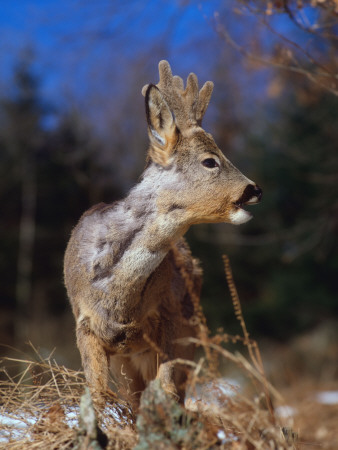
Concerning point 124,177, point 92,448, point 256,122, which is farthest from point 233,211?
point 256,122

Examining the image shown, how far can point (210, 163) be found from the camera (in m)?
3.96

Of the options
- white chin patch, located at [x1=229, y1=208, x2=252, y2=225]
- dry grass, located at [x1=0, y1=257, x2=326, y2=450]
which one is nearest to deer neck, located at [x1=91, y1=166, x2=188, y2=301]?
white chin patch, located at [x1=229, y1=208, x2=252, y2=225]

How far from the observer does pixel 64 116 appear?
664 inches

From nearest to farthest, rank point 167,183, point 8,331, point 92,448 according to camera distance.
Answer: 1. point 92,448
2. point 167,183
3. point 8,331

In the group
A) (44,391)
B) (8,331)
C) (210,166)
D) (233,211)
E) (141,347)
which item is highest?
(210,166)

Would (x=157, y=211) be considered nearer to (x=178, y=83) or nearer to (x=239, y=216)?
(x=239, y=216)

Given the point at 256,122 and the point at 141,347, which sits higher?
the point at 256,122

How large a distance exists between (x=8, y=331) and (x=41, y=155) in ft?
16.4

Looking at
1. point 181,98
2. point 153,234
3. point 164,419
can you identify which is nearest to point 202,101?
point 181,98

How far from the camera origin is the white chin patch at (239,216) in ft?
12.3

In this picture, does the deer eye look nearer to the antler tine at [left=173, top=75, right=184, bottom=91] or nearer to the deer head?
the deer head

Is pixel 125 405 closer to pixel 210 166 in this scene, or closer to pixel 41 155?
pixel 210 166

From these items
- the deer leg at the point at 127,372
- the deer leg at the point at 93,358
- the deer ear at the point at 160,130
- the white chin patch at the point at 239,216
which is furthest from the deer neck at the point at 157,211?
the deer leg at the point at 127,372

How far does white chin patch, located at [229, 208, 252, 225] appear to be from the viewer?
374 centimetres
